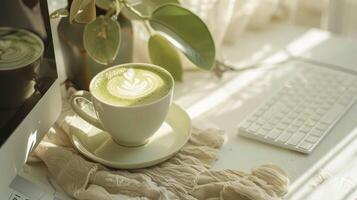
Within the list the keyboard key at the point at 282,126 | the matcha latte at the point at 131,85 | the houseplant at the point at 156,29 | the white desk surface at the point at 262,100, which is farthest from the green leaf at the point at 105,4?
the keyboard key at the point at 282,126

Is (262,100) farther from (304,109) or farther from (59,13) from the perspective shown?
(59,13)

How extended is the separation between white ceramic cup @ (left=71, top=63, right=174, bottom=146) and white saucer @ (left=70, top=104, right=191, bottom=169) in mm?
15

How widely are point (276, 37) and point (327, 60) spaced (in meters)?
0.13

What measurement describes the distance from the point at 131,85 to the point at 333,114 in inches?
12.8

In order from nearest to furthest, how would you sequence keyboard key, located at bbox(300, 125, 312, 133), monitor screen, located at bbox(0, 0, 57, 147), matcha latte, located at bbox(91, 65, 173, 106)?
monitor screen, located at bbox(0, 0, 57, 147), matcha latte, located at bbox(91, 65, 173, 106), keyboard key, located at bbox(300, 125, 312, 133)

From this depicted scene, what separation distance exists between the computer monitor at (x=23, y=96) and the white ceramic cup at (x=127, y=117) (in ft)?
0.17

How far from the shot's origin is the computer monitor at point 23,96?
652 mm

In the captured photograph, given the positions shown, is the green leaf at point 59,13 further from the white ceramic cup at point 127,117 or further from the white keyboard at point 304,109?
the white keyboard at point 304,109

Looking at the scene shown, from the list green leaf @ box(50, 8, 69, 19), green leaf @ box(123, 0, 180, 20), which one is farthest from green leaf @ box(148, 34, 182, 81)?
green leaf @ box(50, 8, 69, 19)

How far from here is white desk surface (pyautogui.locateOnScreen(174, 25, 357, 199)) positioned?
0.81 metres

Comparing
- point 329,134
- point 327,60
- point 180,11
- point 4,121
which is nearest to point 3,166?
point 4,121

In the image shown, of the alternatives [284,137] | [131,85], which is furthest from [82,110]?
[284,137]

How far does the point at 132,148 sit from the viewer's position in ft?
2.64

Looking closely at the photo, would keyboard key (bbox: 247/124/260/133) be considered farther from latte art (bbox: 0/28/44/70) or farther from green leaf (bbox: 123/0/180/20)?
latte art (bbox: 0/28/44/70)
